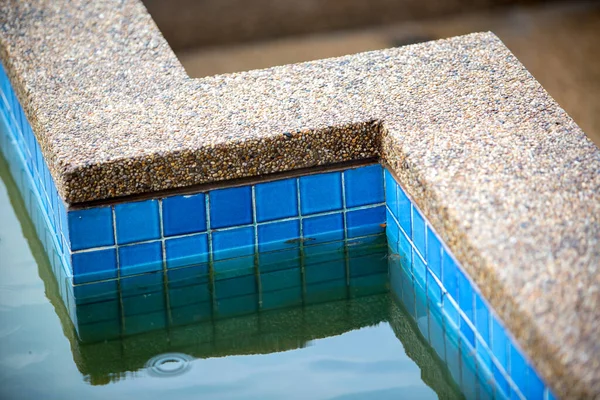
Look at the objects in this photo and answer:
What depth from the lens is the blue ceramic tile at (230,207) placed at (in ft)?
7.43

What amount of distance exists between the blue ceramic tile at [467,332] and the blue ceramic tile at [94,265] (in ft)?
→ 2.73

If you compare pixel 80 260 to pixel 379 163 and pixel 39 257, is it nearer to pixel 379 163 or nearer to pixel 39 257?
pixel 39 257

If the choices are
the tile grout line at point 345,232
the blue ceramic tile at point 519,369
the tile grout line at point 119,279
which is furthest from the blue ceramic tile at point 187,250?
the blue ceramic tile at point 519,369

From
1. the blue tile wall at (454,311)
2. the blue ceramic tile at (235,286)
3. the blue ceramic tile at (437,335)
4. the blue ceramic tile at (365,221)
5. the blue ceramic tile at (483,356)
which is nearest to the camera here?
the blue tile wall at (454,311)

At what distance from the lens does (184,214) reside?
2.26 metres

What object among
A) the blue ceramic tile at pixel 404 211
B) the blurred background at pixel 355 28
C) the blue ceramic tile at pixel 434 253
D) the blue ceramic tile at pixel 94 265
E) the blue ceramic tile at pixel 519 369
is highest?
the blurred background at pixel 355 28

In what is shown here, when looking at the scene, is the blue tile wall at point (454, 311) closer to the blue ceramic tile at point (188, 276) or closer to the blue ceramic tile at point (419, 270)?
the blue ceramic tile at point (419, 270)

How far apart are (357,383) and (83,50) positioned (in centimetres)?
134

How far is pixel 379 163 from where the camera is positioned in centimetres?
235

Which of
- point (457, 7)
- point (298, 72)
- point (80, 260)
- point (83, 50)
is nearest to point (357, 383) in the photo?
point (80, 260)

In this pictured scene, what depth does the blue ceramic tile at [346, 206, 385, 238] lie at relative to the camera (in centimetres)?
241

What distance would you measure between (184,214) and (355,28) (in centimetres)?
210

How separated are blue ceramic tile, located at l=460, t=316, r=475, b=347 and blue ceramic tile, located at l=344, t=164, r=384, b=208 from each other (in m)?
0.45

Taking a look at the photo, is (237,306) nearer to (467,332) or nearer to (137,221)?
(137,221)
